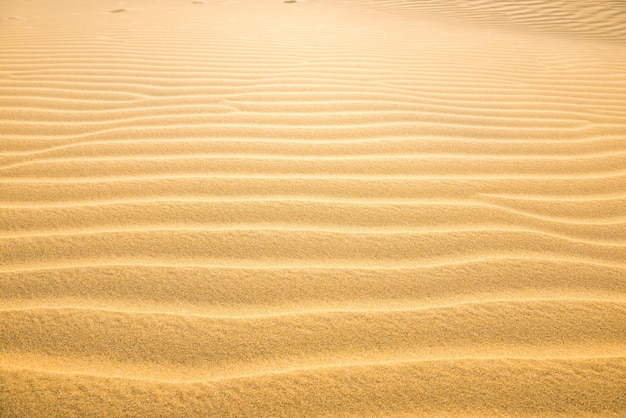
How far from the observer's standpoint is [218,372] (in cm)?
92

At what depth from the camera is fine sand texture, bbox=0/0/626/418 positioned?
90 centimetres

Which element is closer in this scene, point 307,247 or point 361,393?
point 361,393

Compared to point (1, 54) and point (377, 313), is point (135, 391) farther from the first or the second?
point (1, 54)

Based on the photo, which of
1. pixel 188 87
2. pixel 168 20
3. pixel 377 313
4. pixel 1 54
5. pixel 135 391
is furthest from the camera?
pixel 168 20

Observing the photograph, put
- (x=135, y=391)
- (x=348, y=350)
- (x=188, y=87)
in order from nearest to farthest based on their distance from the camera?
(x=135, y=391), (x=348, y=350), (x=188, y=87)

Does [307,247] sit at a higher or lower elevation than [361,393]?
higher

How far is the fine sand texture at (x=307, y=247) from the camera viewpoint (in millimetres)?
905

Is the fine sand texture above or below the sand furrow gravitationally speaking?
above

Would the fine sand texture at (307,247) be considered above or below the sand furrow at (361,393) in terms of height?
above

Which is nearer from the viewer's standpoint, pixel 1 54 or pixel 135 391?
pixel 135 391

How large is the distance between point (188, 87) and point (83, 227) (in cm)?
172

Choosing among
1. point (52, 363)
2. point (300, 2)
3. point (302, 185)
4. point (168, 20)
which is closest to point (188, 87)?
point (302, 185)

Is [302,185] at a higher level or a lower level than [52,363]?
higher

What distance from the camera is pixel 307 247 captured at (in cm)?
133
